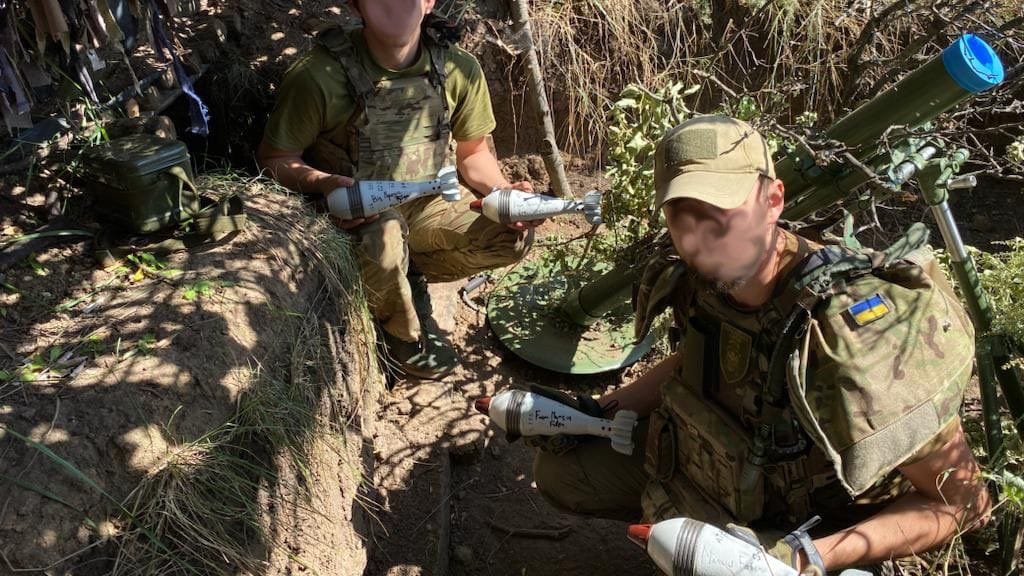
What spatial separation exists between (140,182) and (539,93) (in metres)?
2.69

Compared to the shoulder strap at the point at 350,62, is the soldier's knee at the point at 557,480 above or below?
below

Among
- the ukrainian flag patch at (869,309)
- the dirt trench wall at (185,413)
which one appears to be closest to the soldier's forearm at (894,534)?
the ukrainian flag patch at (869,309)

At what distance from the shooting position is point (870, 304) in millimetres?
2045

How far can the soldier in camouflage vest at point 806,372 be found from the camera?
2010 mm

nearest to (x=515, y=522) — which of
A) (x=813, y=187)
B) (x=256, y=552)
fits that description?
(x=256, y=552)

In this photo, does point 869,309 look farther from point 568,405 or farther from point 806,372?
point 568,405

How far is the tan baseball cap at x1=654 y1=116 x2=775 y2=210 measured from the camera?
2.00m

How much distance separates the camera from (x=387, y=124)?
140 inches

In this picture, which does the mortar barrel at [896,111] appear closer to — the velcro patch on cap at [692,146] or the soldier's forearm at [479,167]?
the velcro patch on cap at [692,146]

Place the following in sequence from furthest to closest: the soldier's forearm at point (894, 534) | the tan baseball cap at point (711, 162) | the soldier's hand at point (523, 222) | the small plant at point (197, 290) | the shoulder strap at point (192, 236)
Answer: the soldier's hand at point (523, 222), the shoulder strap at point (192, 236), the small plant at point (197, 290), the soldier's forearm at point (894, 534), the tan baseball cap at point (711, 162)

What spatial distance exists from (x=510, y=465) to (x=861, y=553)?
1.84m

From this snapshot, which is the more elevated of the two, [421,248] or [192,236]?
[192,236]

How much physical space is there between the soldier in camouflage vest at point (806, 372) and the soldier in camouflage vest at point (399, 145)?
1.38 metres

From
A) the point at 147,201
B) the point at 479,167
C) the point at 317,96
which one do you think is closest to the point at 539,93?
the point at 479,167
